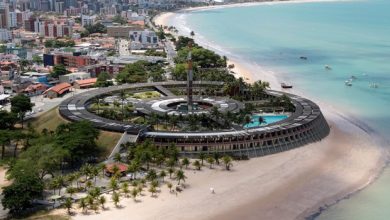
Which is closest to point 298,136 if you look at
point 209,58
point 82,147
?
point 82,147

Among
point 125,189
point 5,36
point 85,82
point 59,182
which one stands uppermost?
point 59,182

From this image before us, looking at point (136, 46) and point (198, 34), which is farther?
point (198, 34)

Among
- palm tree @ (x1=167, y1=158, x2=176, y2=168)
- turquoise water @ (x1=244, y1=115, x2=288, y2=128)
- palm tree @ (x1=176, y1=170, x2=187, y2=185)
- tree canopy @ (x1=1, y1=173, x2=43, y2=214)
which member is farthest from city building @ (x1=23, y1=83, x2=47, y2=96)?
tree canopy @ (x1=1, y1=173, x2=43, y2=214)

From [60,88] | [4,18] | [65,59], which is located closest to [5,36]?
[4,18]

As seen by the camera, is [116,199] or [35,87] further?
[35,87]

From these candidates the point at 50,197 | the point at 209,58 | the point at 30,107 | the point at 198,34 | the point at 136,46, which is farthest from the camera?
the point at 198,34

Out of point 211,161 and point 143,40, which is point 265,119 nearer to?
point 211,161

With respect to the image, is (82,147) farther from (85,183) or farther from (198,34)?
(198,34)
